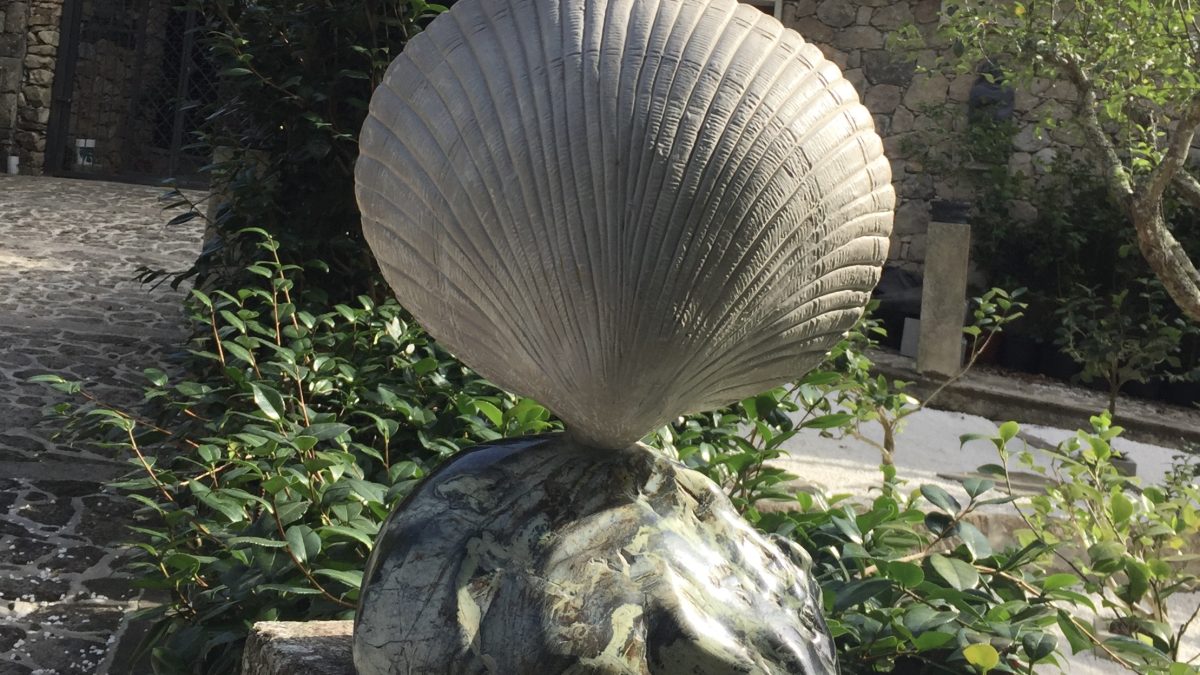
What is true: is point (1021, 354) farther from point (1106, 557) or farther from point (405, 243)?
point (405, 243)

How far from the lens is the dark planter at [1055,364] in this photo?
7.63 meters

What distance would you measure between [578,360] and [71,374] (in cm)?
451

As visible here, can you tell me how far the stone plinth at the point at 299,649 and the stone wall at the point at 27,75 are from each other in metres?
12.0

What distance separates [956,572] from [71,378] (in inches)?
169

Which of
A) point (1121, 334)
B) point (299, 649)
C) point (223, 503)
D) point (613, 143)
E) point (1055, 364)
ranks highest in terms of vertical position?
point (1121, 334)

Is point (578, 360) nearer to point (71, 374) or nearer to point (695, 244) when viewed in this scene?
point (695, 244)

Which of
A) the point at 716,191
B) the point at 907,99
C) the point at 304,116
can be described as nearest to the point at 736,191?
the point at 716,191

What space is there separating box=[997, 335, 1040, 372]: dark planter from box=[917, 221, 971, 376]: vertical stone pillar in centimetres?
113

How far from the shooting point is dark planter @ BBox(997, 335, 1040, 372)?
25.5ft

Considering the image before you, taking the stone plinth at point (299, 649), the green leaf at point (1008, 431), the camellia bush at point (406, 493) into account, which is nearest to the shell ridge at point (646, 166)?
the camellia bush at point (406, 493)

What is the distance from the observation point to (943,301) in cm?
683

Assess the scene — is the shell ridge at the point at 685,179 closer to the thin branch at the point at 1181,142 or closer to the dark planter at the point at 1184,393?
the thin branch at the point at 1181,142

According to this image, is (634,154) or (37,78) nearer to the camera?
(634,154)

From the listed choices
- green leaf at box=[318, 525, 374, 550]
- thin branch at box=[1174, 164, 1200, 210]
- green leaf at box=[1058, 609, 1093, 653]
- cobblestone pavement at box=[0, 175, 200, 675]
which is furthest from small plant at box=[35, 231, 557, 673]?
thin branch at box=[1174, 164, 1200, 210]
